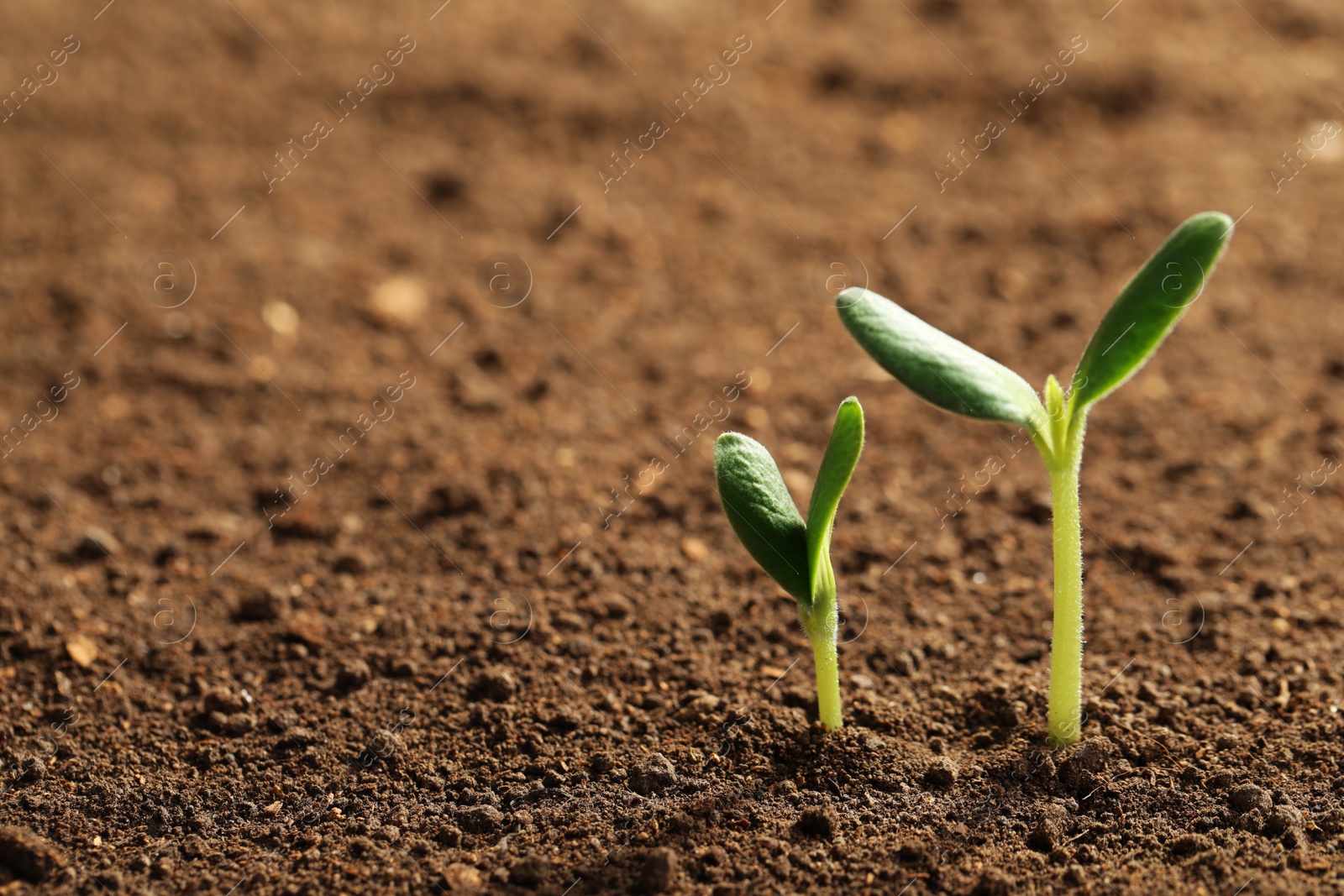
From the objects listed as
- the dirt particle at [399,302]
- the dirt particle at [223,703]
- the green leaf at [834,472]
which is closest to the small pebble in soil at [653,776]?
the green leaf at [834,472]

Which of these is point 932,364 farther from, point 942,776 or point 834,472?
point 942,776

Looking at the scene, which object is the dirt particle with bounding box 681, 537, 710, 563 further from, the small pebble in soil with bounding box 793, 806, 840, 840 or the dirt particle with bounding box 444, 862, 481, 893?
the dirt particle with bounding box 444, 862, 481, 893

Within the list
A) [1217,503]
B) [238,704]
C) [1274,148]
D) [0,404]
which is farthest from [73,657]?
[1274,148]

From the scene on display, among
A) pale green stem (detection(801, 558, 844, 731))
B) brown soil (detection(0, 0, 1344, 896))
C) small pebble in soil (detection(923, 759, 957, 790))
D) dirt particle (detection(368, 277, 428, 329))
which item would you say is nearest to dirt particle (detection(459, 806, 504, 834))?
brown soil (detection(0, 0, 1344, 896))

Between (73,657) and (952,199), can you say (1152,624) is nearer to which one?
(952,199)

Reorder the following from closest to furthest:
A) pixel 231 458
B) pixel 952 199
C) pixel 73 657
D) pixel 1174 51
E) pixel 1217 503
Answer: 1. pixel 73 657
2. pixel 1217 503
3. pixel 231 458
4. pixel 952 199
5. pixel 1174 51
